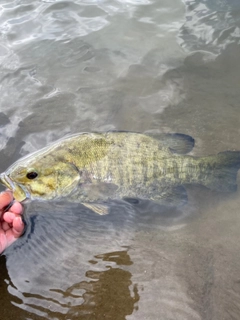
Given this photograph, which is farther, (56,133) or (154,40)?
(154,40)

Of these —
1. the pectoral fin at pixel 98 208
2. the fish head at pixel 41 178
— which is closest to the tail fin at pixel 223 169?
the pectoral fin at pixel 98 208

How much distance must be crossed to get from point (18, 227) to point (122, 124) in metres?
2.12

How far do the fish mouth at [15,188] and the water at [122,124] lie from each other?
551 millimetres

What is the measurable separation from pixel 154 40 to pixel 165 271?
4761mm

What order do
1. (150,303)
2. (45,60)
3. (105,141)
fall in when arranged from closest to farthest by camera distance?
1. (150,303)
2. (105,141)
3. (45,60)

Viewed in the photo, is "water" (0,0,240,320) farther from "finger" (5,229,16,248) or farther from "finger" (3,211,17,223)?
"finger" (3,211,17,223)

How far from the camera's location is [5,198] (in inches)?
143

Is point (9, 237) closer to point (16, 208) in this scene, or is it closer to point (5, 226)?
point (5, 226)

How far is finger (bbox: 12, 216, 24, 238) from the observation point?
3611 millimetres

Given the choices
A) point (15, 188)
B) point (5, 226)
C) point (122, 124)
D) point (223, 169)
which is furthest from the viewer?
point (122, 124)

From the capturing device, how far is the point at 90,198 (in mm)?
3814

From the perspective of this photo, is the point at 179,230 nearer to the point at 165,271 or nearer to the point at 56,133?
the point at 165,271

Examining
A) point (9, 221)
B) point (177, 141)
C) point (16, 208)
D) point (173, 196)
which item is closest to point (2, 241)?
point (9, 221)

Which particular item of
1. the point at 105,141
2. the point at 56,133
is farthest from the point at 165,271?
the point at 56,133
